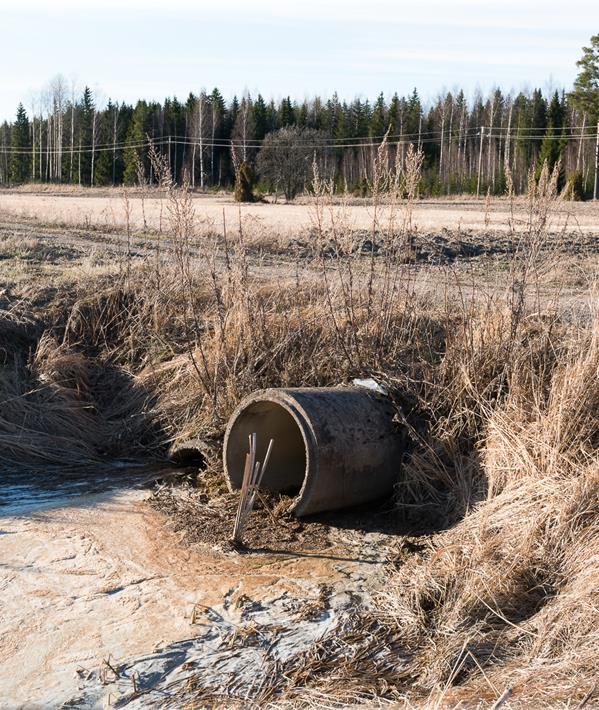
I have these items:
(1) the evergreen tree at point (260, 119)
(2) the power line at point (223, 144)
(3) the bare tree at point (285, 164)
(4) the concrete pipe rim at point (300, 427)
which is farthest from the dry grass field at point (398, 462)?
(1) the evergreen tree at point (260, 119)

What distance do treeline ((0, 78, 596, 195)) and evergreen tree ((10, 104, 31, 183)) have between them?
8 centimetres

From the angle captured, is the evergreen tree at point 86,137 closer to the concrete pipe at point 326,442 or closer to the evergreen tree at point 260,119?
the evergreen tree at point 260,119

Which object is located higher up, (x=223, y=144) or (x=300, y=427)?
(x=223, y=144)

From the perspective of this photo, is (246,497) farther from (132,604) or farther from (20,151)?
(20,151)

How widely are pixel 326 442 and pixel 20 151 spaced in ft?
228

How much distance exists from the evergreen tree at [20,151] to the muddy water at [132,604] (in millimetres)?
66430

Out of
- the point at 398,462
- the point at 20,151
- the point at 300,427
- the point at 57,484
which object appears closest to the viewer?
the point at 300,427

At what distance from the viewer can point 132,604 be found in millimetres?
4719

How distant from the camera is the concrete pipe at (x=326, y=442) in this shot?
5.52m

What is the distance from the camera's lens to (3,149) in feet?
235

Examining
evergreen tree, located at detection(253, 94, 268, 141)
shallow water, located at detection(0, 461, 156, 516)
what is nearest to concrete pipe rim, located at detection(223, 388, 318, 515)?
shallow water, located at detection(0, 461, 156, 516)

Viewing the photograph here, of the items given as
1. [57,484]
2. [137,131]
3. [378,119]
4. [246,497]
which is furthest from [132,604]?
[137,131]

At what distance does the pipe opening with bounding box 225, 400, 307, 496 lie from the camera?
613cm

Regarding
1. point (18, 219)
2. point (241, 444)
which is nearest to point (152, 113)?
point (18, 219)
